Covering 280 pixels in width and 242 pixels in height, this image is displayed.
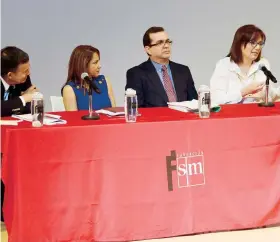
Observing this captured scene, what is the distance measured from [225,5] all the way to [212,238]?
2.65 m

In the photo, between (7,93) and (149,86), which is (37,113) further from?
(149,86)

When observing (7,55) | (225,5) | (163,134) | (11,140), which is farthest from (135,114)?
(225,5)

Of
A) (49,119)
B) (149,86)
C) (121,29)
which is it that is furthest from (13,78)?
(121,29)

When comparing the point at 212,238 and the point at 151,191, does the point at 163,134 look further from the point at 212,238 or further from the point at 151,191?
the point at 212,238

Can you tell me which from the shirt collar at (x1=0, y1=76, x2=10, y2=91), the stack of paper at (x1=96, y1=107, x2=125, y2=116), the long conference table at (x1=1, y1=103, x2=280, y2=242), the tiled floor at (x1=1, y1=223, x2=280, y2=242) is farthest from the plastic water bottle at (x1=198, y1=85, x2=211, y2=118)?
the shirt collar at (x1=0, y1=76, x2=10, y2=91)

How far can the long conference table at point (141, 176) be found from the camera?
2883mm

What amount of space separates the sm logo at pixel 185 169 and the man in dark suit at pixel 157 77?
96cm

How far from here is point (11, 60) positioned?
3434 mm

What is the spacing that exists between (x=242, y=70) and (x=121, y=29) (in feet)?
4.51

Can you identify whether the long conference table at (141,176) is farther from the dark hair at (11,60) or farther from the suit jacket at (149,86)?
the suit jacket at (149,86)

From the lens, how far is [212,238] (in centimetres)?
312

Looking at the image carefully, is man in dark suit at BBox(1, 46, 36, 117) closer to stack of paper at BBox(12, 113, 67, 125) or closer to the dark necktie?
stack of paper at BBox(12, 113, 67, 125)

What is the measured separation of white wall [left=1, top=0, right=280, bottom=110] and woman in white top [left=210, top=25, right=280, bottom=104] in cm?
115

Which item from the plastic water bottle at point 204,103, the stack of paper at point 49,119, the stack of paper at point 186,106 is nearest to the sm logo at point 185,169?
the plastic water bottle at point 204,103
